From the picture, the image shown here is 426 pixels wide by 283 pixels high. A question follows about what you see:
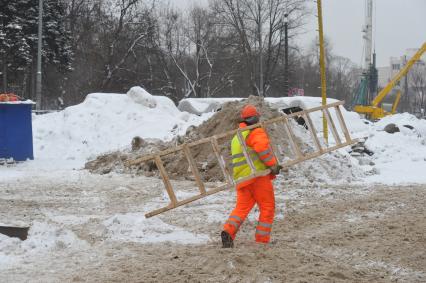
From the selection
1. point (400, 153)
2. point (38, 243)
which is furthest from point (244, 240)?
point (400, 153)

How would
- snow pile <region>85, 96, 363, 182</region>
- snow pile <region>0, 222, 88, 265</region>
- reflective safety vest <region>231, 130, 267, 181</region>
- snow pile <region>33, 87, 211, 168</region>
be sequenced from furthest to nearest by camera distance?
snow pile <region>33, 87, 211, 168</region> → snow pile <region>85, 96, 363, 182</region> → reflective safety vest <region>231, 130, 267, 181</region> → snow pile <region>0, 222, 88, 265</region>

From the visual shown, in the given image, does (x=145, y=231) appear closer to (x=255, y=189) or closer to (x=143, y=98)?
(x=255, y=189)

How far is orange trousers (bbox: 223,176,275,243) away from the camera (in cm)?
651

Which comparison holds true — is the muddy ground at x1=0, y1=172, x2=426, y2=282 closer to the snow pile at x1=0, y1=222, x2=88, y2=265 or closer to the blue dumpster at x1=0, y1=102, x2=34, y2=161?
the snow pile at x1=0, y1=222, x2=88, y2=265

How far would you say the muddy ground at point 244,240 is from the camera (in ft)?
18.5

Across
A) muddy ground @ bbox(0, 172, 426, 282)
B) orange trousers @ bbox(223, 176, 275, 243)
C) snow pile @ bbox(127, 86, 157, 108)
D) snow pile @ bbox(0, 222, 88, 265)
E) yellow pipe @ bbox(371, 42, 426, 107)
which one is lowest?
muddy ground @ bbox(0, 172, 426, 282)

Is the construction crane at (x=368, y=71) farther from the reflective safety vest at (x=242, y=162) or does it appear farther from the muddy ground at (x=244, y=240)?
the reflective safety vest at (x=242, y=162)

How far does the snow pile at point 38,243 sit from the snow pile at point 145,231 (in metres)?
0.58

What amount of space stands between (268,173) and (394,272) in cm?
176

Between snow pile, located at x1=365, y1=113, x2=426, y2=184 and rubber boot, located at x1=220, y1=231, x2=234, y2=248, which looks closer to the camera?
rubber boot, located at x1=220, y1=231, x2=234, y2=248

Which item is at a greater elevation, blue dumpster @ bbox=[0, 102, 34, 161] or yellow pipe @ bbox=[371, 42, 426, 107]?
yellow pipe @ bbox=[371, 42, 426, 107]

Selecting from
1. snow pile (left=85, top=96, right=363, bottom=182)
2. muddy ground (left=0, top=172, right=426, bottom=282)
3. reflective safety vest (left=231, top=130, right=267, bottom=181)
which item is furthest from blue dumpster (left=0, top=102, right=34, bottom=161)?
reflective safety vest (left=231, top=130, right=267, bottom=181)

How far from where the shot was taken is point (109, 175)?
1352 centimetres

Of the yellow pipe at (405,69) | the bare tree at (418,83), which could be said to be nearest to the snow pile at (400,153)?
the yellow pipe at (405,69)
